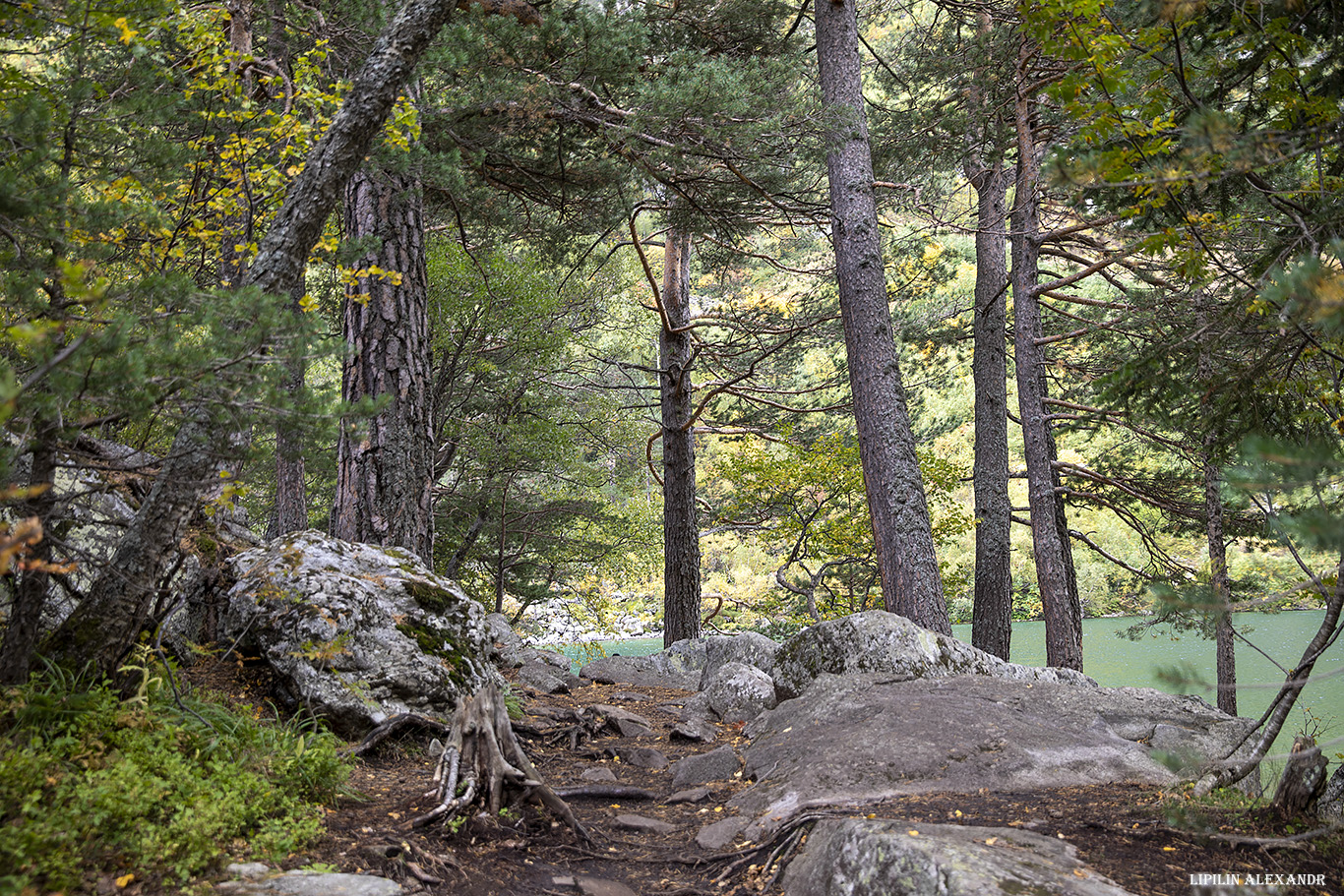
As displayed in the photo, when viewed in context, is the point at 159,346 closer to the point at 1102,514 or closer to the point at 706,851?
the point at 706,851

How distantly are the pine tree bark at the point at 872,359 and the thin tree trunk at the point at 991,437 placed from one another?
2.89 metres

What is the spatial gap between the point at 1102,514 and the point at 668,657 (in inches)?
759

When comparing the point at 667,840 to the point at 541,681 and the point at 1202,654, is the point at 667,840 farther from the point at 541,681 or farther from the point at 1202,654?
the point at 1202,654

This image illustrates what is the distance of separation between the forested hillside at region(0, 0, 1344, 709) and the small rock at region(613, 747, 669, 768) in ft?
7.18

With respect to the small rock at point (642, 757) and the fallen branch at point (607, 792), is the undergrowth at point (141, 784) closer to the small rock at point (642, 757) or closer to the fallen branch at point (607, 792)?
the fallen branch at point (607, 792)

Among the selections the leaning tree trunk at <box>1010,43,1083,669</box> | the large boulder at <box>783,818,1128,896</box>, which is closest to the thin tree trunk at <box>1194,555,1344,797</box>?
the large boulder at <box>783,818,1128,896</box>

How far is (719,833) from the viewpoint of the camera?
145 inches

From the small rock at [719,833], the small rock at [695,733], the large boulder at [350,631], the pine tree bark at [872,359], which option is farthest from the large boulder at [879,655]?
the large boulder at [350,631]

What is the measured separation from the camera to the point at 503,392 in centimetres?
1145

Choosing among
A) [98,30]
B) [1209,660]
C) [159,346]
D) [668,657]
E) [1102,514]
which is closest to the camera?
[159,346]

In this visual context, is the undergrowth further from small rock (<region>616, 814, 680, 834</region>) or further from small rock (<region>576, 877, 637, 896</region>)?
small rock (<region>616, 814, 680, 834</region>)

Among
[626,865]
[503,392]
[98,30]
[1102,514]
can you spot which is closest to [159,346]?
[98,30]

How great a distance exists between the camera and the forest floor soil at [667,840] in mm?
2531

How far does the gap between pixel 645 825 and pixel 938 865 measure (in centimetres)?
185
